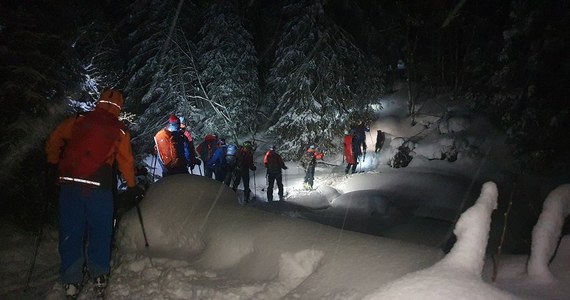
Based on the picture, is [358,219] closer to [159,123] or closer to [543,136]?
[543,136]

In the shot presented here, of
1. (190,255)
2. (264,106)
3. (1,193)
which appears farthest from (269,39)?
(190,255)

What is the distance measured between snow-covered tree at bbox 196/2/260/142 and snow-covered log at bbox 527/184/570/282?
21482 mm

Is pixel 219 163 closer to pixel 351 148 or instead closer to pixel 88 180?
pixel 351 148

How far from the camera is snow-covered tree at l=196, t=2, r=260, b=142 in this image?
23922mm

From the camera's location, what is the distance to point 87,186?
3.63 metres

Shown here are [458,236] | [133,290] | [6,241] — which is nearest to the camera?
[458,236]

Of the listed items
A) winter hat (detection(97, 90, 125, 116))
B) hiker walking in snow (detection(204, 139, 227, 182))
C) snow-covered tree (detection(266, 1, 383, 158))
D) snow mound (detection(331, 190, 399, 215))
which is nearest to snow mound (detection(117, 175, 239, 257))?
winter hat (detection(97, 90, 125, 116))

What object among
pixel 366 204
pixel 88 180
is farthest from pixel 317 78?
pixel 88 180

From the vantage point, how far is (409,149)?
61.2 feet

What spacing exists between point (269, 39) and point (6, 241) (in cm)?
2585

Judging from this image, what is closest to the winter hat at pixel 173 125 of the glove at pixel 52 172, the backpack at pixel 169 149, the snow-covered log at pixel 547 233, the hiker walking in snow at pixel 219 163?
the backpack at pixel 169 149

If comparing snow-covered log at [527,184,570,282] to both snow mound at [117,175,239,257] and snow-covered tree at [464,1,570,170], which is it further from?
snow-covered tree at [464,1,570,170]

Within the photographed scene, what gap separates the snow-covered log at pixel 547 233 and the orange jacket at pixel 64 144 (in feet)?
12.0

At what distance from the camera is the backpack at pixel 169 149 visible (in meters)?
8.01
